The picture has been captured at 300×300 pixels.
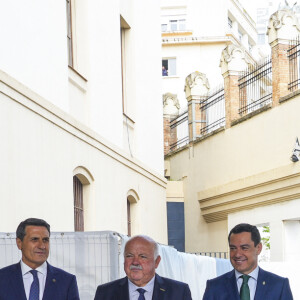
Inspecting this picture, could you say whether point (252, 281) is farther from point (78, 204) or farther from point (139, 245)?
point (78, 204)

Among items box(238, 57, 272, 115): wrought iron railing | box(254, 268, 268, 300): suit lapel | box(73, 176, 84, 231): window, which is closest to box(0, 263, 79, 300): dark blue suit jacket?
box(254, 268, 268, 300): suit lapel

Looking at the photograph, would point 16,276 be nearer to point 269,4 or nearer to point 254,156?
point 254,156

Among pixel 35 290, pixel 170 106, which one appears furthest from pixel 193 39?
pixel 35 290

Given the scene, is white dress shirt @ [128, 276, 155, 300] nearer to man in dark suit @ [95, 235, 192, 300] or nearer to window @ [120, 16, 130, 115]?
man in dark suit @ [95, 235, 192, 300]

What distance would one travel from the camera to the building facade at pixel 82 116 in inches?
500

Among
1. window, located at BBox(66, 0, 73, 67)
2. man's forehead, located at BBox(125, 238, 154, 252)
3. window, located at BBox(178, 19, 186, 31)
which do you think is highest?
window, located at BBox(178, 19, 186, 31)

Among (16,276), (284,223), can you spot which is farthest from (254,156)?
(16,276)

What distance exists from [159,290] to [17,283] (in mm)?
1132

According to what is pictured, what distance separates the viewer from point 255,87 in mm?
28797

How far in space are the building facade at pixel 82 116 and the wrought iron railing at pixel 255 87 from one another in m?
4.91

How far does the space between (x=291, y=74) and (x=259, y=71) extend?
2253 mm

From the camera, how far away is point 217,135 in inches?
1195

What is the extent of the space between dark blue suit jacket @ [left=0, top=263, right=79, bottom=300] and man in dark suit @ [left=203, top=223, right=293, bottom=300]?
1149mm

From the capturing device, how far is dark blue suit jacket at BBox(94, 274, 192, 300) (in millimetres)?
6742
